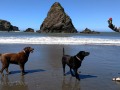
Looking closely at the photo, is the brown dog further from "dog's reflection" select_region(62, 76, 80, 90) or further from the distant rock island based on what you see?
the distant rock island

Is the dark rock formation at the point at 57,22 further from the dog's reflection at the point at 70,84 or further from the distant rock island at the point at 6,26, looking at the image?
the dog's reflection at the point at 70,84

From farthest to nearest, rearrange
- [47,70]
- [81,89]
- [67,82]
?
1. [47,70]
2. [67,82]
3. [81,89]

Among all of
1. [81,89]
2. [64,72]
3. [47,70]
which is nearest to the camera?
[81,89]

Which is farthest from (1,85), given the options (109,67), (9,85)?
(109,67)

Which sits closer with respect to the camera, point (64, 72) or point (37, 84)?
point (37, 84)

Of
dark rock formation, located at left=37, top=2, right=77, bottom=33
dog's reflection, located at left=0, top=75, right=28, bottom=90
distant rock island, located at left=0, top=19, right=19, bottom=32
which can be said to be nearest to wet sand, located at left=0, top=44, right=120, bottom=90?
dog's reflection, located at left=0, top=75, right=28, bottom=90

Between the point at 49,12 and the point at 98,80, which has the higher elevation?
the point at 49,12

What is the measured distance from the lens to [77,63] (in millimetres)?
9367

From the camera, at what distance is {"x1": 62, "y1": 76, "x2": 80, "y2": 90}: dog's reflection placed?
8.20 metres

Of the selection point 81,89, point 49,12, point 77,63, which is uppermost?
point 49,12

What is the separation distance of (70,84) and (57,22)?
101m

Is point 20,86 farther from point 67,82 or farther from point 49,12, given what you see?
point 49,12

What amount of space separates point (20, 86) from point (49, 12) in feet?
361

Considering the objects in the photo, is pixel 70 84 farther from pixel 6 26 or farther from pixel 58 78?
pixel 6 26
